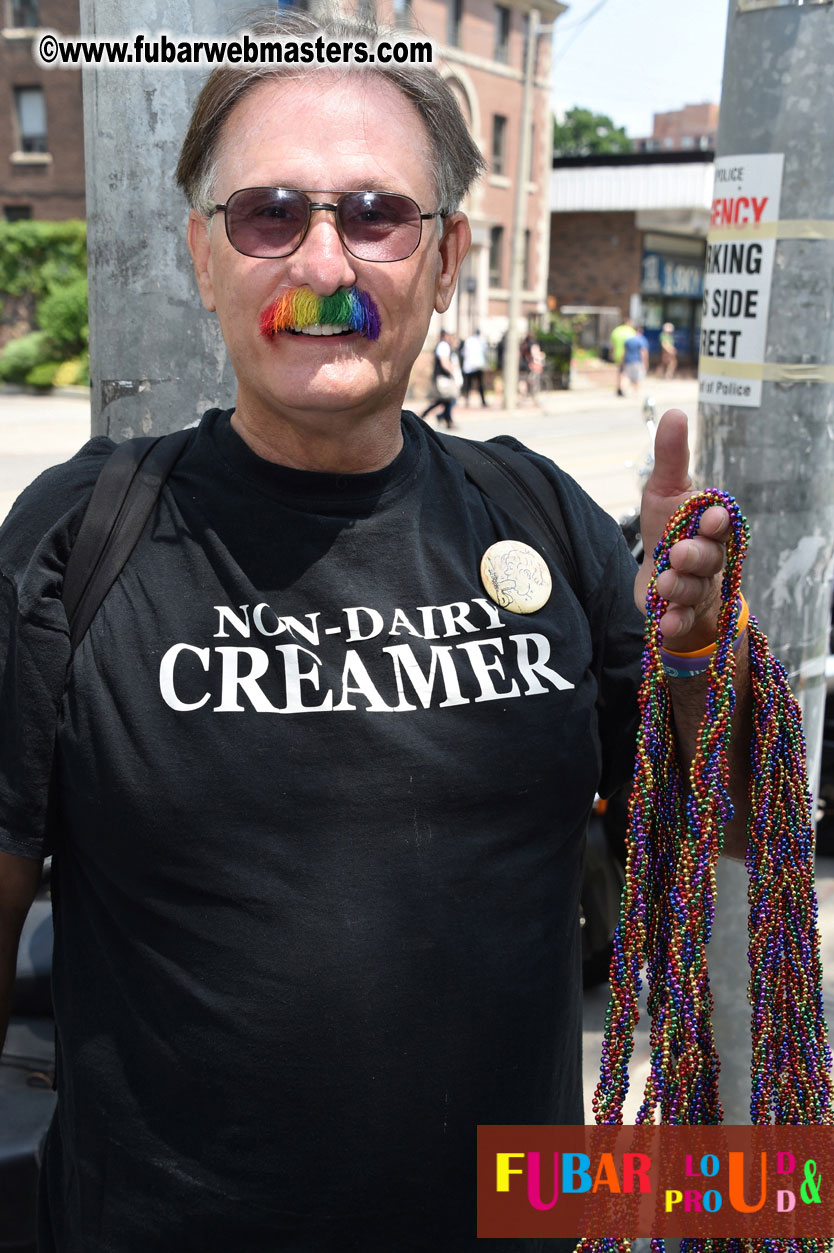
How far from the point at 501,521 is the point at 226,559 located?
1.25ft

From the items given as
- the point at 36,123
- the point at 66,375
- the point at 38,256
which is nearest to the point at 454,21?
the point at 36,123

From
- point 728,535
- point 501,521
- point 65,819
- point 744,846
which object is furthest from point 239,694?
point 744,846

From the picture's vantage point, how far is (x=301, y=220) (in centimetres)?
145

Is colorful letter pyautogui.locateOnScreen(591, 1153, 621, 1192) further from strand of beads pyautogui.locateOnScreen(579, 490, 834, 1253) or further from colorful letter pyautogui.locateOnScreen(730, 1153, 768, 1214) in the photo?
colorful letter pyautogui.locateOnScreen(730, 1153, 768, 1214)

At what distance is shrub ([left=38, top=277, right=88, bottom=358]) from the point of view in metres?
22.5

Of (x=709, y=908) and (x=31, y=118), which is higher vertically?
(x=31, y=118)

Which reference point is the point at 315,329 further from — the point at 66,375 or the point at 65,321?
the point at 65,321

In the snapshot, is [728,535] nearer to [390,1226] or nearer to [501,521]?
[501,521]

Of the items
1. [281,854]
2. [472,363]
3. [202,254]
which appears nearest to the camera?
[281,854]

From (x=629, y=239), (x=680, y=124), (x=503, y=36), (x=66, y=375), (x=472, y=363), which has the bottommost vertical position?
(x=66, y=375)

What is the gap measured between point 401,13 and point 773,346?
3.65ft

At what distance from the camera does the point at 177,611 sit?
1439mm

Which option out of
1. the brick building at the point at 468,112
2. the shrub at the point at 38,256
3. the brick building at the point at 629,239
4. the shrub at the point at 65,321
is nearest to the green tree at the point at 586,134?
the brick building at the point at 629,239

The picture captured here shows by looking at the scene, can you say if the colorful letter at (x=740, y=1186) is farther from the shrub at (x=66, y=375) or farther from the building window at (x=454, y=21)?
the building window at (x=454, y=21)
